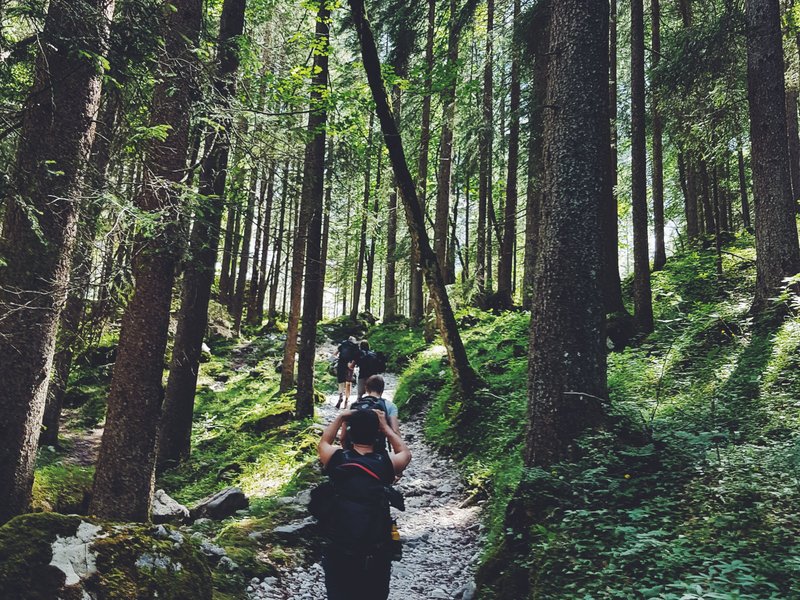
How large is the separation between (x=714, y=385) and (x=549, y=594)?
4.76 metres

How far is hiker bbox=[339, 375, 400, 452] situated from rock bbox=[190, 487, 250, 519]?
3769mm

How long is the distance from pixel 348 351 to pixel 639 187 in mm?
8600

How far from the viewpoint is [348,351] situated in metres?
12.9

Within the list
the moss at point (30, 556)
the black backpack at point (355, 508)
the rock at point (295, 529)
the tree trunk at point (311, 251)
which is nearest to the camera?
the moss at point (30, 556)

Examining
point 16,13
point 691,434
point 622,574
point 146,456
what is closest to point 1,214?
point 16,13

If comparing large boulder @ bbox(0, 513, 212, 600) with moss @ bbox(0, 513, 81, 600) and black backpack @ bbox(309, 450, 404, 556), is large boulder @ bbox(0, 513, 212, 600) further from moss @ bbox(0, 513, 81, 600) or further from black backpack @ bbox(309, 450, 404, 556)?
black backpack @ bbox(309, 450, 404, 556)

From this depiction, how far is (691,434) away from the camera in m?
5.20

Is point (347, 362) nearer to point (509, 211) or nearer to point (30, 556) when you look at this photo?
point (509, 211)

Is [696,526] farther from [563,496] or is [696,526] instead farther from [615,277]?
[615,277]

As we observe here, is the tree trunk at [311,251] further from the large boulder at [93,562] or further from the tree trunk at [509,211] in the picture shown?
the large boulder at [93,562]

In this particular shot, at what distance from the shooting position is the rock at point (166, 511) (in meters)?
6.63

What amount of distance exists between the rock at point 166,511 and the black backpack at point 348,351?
6.05 metres

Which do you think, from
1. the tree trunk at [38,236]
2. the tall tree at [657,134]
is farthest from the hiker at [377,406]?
the tall tree at [657,134]

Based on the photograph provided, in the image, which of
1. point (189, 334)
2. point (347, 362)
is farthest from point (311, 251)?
point (189, 334)
